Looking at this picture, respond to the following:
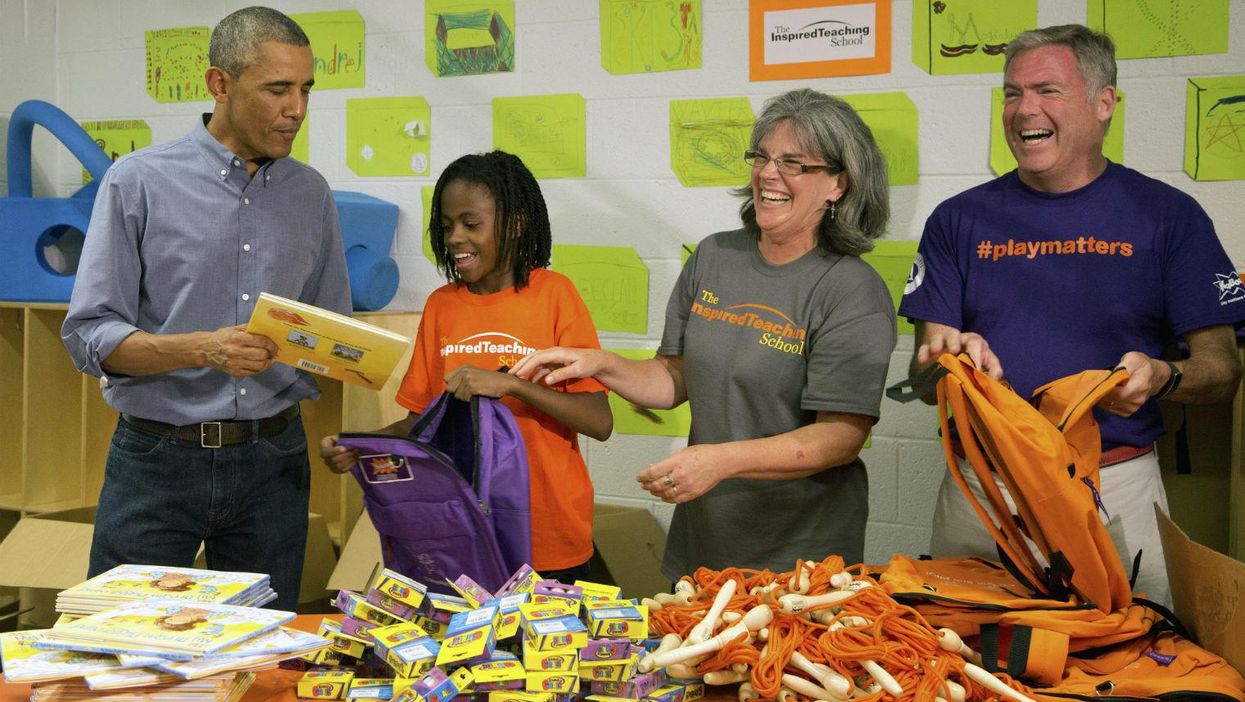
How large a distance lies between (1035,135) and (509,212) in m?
1.06

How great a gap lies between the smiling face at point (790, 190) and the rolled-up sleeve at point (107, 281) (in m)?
1.26

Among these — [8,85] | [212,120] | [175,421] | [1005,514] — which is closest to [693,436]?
[1005,514]

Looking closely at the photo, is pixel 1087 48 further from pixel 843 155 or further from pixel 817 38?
pixel 817 38

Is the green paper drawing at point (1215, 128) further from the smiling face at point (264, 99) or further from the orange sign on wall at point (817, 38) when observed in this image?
the smiling face at point (264, 99)

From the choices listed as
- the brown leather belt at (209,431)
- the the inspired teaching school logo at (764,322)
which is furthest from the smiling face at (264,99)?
the the inspired teaching school logo at (764,322)

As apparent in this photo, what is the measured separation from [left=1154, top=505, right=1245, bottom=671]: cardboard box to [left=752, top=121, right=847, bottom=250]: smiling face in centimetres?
84

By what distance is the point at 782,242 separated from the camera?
2.17m

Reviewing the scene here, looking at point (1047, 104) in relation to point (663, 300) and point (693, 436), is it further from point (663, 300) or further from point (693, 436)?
point (663, 300)

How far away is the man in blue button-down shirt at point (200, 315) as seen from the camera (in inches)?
85.9

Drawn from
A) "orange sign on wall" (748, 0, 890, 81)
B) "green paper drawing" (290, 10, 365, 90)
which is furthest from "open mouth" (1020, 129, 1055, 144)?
"green paper drawing" (290, 10, 365, 90)

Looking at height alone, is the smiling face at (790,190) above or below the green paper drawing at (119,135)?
below

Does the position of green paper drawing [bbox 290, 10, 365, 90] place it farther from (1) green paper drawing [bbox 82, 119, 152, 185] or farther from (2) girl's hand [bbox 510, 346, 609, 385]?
(2) girl's hand [bbox 510, 346, 609, 385]

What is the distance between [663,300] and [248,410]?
138cm

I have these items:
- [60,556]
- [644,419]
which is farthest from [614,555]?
[60,556]
